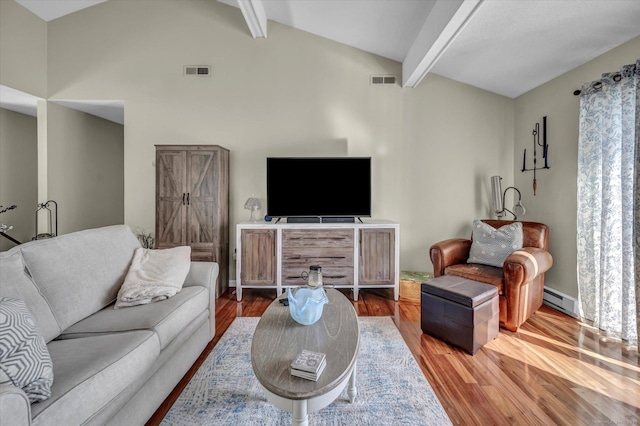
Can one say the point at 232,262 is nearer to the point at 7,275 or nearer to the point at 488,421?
the point at 7,275

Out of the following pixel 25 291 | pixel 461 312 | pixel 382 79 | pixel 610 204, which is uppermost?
pixel 382 79

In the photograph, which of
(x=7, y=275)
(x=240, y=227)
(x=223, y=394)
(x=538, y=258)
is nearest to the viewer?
(x=7, y=275)

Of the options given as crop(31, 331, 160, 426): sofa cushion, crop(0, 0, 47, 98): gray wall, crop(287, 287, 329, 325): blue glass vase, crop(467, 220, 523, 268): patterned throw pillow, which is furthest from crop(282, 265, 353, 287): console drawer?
crop(0, 0, 47, 98): gray wall

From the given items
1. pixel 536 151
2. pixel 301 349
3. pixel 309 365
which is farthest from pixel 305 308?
pixel 536 151

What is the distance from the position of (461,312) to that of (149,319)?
208cm

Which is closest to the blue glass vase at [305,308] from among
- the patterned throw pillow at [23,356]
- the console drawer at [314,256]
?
the patterned throw pillow at [23,356]

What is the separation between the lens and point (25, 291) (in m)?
1.39

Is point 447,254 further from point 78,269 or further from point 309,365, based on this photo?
point 78,269

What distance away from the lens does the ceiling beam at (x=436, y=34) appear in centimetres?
216

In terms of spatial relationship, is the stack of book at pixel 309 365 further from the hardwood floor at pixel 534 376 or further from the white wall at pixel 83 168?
the white wall at pixel 83 168

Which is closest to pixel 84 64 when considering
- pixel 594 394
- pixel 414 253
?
pixel 414 253

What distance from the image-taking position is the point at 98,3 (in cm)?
367

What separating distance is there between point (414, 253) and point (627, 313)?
1965mm

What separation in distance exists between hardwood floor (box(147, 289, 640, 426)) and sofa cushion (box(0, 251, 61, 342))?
0.70 meters
